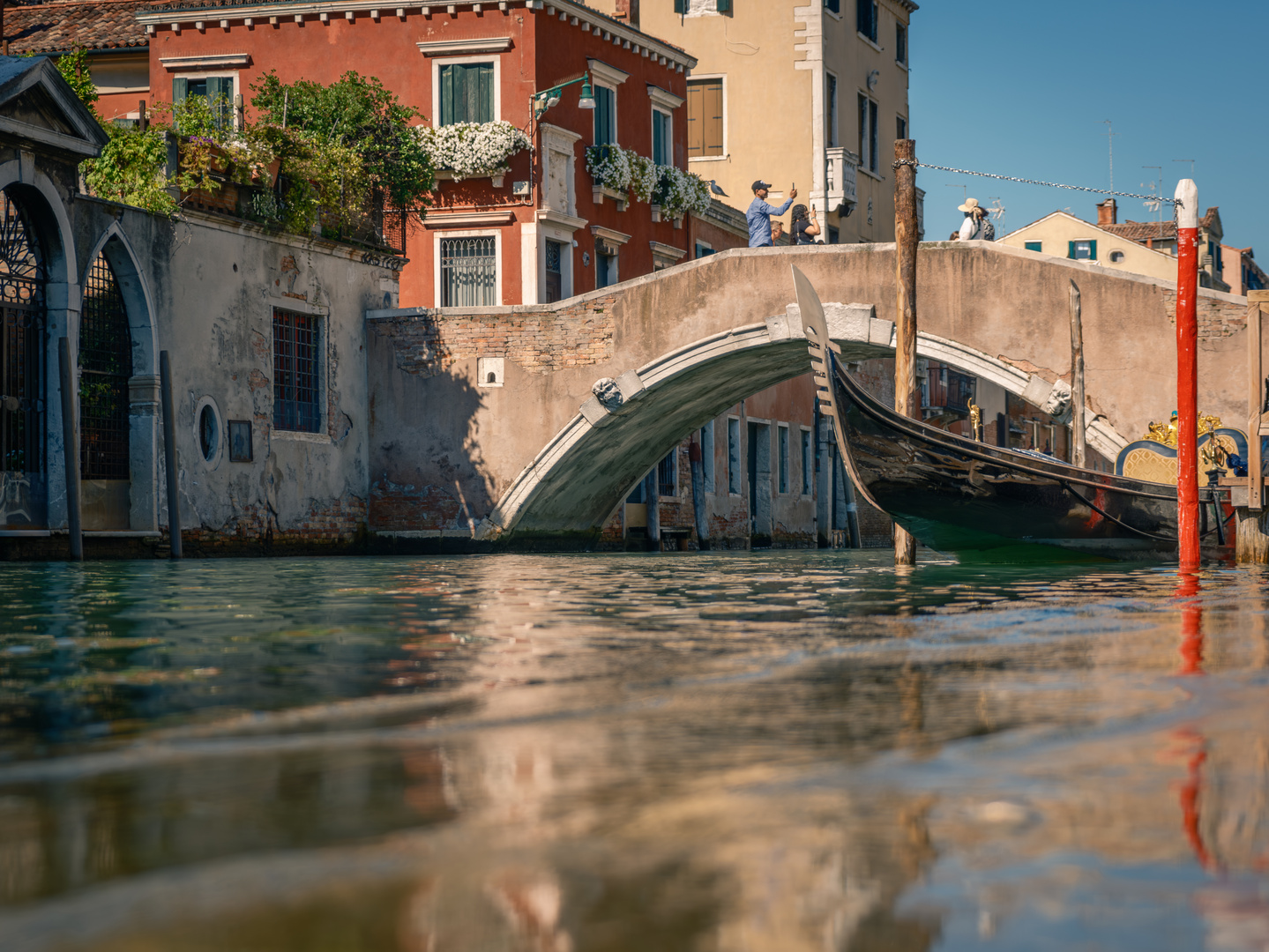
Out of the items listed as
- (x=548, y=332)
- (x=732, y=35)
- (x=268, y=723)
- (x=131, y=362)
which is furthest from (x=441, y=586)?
(x=732, y=35)

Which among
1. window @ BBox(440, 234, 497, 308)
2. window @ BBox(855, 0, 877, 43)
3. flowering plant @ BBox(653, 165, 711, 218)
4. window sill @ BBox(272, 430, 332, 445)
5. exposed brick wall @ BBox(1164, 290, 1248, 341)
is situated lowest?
window sill @ BBox(272, 430, 332, 445)

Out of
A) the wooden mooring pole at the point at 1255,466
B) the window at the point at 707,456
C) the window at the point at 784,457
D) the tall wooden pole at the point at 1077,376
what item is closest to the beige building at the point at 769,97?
the window at the point at 784,457

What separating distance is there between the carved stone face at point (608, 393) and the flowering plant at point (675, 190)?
17.5 ft

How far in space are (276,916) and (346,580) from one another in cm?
659

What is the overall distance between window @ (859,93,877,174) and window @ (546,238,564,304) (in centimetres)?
777

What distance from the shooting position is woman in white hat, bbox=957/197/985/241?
13703mm

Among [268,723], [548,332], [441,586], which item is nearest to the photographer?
[268,723]

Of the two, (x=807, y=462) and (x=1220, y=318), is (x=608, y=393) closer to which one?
(x=1220, y=318)

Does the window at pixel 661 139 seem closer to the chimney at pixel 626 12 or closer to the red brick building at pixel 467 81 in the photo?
the red brick building at pixel 467 81

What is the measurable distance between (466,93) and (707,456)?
5398 millimetres

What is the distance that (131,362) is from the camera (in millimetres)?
11773

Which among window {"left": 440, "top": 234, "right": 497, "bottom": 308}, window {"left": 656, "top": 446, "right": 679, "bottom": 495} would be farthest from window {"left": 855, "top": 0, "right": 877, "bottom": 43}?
window {"left": 440, "top": 234, "right": 497, "bottom": 308}

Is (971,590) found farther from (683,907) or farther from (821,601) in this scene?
(683,907)

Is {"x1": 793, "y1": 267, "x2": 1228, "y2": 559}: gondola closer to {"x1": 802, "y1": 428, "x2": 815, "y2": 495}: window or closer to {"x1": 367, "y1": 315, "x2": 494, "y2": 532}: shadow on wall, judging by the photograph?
{"x1": 367, "y1": 315, "x2": 494, "y2": 532}: shadow on wall
